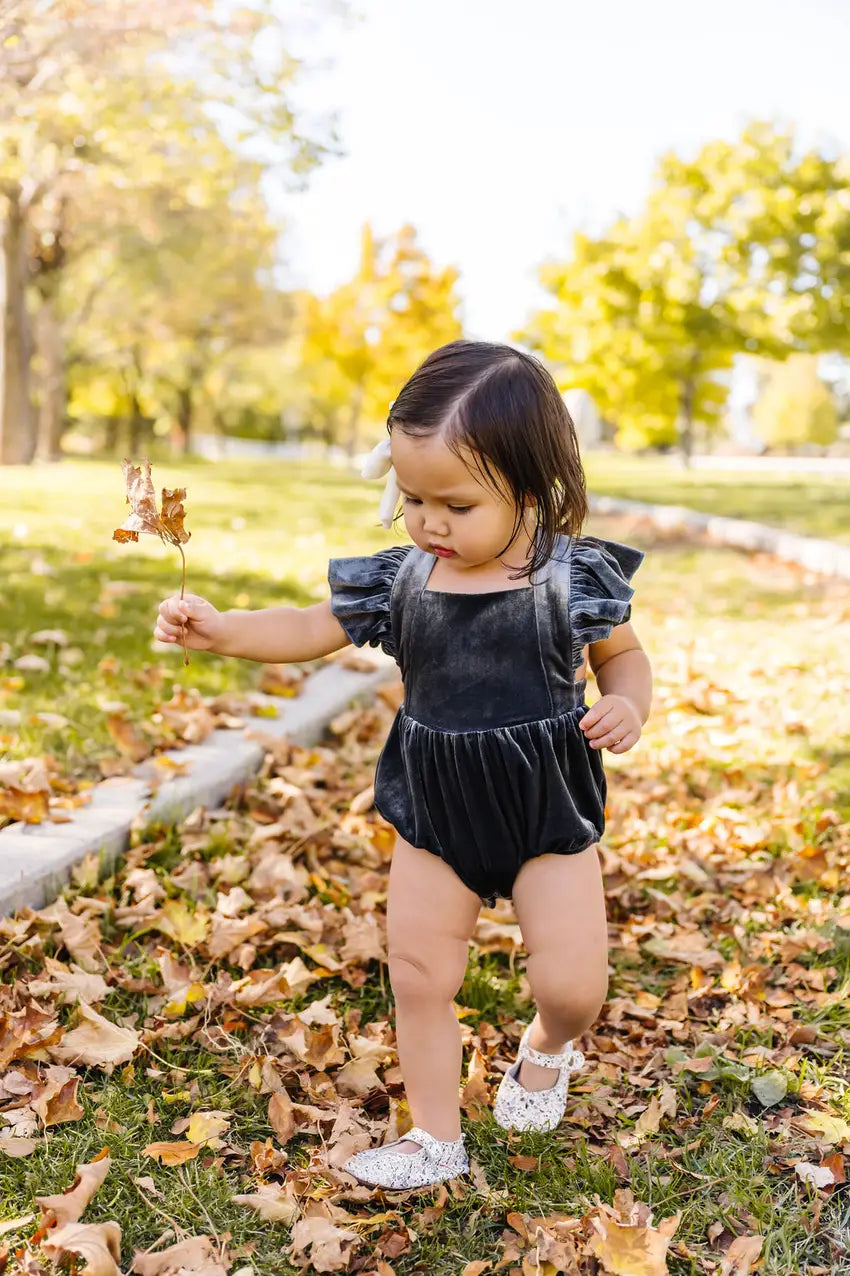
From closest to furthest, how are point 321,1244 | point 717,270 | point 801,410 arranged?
point 321,1244, point 717,270, point 801,410

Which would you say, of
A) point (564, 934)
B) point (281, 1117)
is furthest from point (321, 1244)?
point (564, 934)

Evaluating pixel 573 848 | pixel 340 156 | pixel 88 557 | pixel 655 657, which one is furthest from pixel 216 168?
pixel 573 848

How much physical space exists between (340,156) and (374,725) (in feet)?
25.2

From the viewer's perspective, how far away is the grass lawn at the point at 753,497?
12812 mm

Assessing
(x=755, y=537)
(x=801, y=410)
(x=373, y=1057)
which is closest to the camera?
(x=373, y=1057)

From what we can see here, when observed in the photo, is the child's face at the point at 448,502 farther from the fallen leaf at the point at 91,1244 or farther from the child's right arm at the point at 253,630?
the fallen leaf at the point at 91,1244

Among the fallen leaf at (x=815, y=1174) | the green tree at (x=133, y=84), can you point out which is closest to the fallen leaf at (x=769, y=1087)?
the fallen leaf at (x=815, y=1174)

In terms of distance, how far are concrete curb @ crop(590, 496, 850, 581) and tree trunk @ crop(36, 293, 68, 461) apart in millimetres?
14616

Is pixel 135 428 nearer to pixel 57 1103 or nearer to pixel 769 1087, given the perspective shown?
pixel 57 1103

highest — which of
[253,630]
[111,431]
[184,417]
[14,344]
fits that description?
[14,344]

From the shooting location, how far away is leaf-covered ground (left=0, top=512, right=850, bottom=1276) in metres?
1.98

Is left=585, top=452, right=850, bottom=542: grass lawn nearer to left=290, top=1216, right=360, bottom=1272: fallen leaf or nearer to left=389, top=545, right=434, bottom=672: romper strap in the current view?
left=389, top=545, right=434, bottom=672: romper strap

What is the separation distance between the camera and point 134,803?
11.2 ft

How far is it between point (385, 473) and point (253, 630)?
42cm
